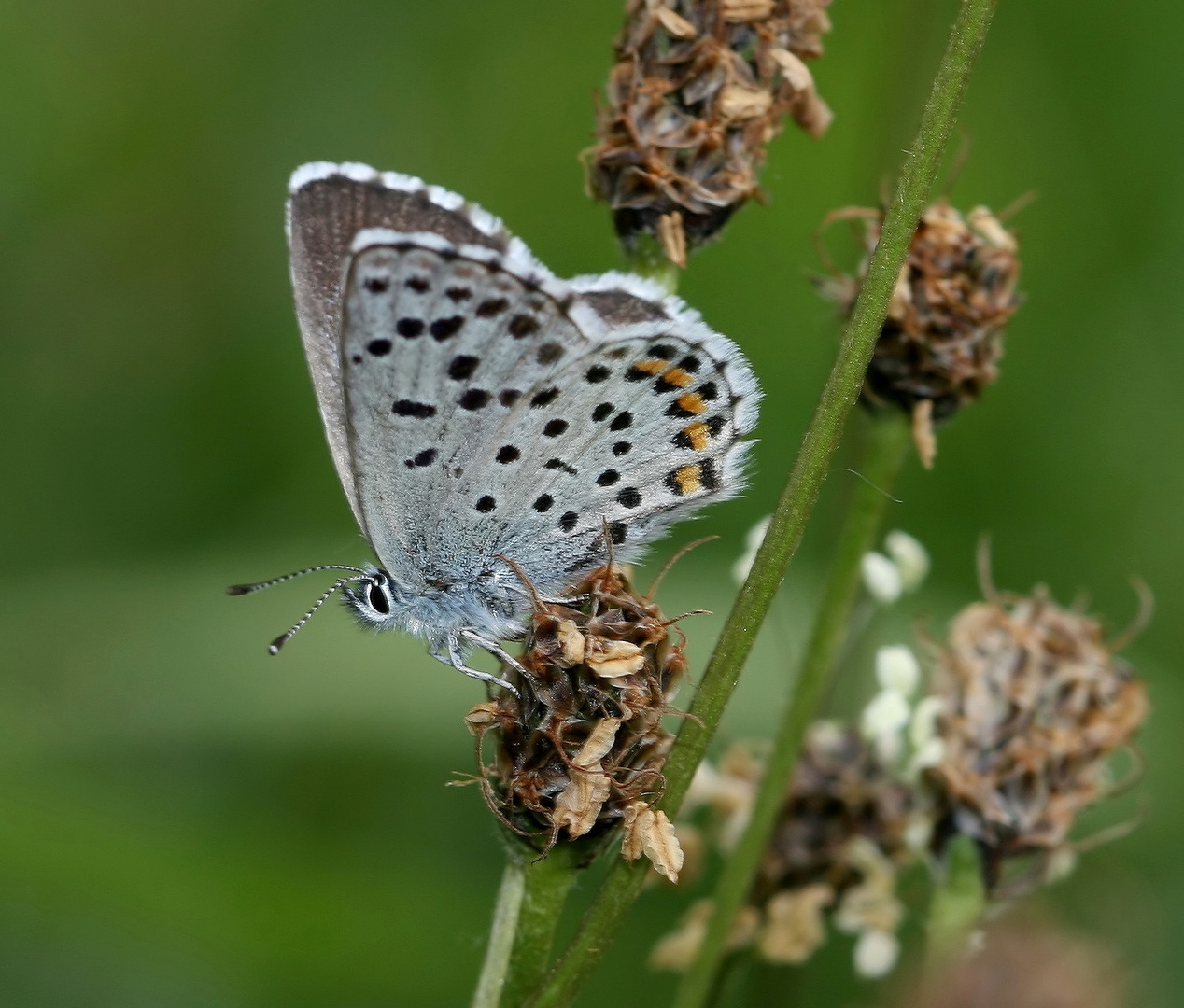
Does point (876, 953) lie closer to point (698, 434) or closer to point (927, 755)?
point (927, 755)

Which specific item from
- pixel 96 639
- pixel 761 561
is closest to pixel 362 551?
pixel 96 639

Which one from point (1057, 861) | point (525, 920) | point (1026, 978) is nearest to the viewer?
point (1026, 978)

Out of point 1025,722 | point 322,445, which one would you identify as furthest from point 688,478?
point 322,445

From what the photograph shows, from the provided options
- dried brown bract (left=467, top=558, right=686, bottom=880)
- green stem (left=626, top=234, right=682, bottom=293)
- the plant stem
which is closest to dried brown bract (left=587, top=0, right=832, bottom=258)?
green stem (left=626, top=234, right=682, bottom=293)

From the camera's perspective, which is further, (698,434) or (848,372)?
(698,434)

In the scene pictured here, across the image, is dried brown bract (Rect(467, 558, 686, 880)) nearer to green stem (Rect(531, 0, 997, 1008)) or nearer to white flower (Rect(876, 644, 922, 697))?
green stem (Rect(531, 0, 997, 1008))

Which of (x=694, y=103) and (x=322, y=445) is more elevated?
(x=694, y=103)

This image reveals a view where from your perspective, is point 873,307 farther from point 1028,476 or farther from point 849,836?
point 1028,476
